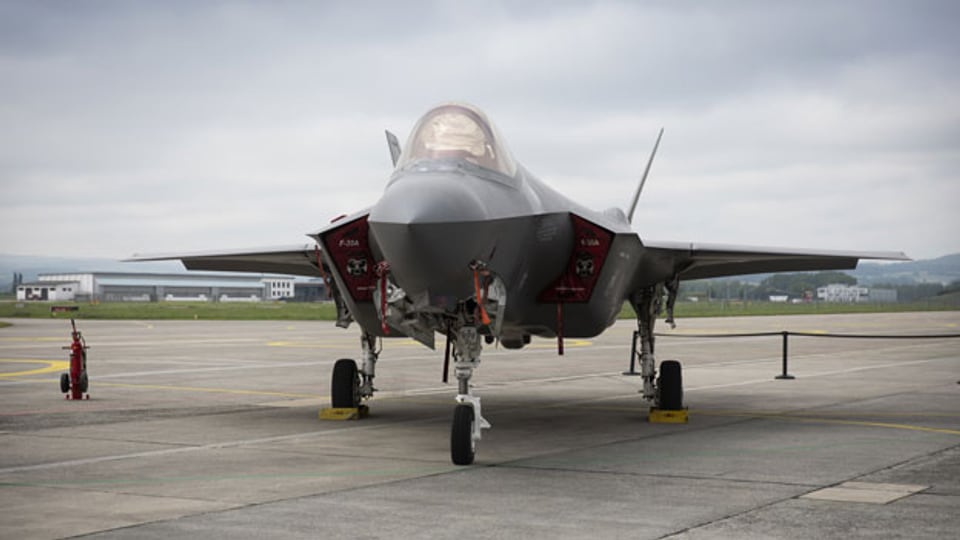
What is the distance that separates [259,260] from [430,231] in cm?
660

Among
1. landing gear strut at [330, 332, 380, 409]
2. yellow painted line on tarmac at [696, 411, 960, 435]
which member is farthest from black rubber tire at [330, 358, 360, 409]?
yellow painted line on tarmac at [696, 411, 960, 435]

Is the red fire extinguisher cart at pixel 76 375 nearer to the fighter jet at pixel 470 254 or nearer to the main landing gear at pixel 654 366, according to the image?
the fighter jet at pixel 470 254

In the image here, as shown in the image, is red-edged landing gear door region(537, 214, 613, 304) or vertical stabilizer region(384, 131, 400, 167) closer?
red-edged landing gear door region(537, 214, 613, 304)

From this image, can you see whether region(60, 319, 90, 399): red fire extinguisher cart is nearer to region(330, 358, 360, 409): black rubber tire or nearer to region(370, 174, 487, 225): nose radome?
region(330, 358, 360, 409): black rubber tire

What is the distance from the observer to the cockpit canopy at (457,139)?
9742 millimetres

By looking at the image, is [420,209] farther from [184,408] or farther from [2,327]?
[2,327]

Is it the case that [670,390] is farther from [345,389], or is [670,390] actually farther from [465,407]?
[465,407]

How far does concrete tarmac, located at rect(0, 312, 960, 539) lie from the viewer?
6.85 meters

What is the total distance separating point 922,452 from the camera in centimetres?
1011

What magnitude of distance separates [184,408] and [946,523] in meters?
10.4

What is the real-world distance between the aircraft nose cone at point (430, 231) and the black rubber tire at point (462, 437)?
3.66 ft

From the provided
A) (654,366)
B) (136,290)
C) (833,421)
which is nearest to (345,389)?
(654,366)

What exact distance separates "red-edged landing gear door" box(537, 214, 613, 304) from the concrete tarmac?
5.13 ft

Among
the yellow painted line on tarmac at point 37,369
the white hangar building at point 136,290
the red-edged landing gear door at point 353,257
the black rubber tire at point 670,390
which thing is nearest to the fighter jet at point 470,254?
the red-edged landing gear door at point 353,257
